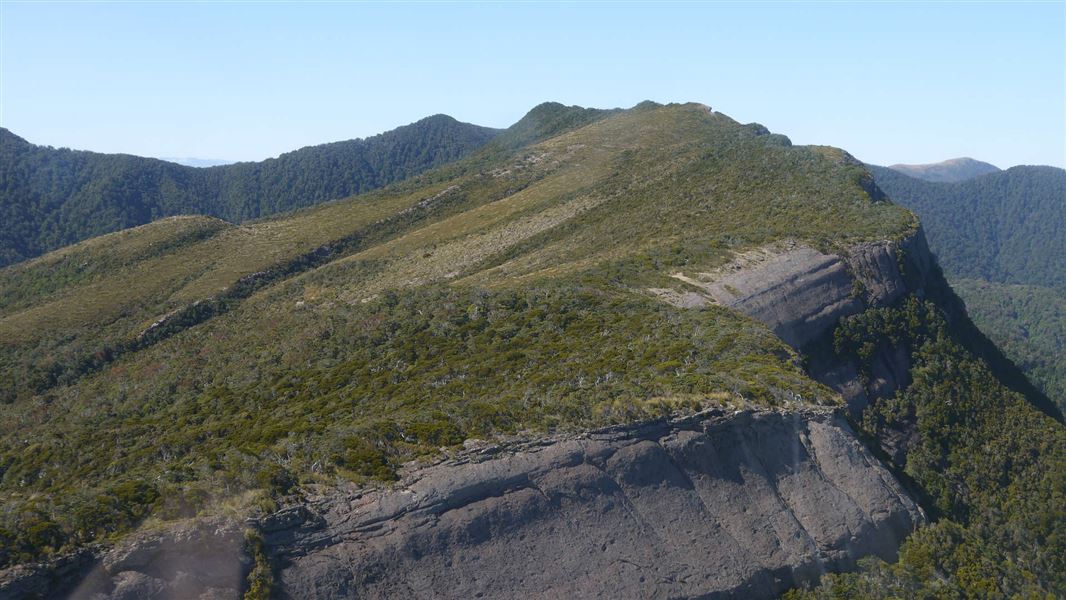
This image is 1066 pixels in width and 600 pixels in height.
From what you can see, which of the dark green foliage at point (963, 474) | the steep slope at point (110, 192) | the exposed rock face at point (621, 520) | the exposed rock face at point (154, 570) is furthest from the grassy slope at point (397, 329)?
the steep slope at point (110, 192)

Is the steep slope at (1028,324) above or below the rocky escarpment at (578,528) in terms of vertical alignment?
below

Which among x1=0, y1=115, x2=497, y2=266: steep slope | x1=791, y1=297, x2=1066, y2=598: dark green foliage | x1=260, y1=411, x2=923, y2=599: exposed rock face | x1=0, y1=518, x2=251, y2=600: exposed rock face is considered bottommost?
x1=791, y1=297, x2=1066, y2=598: dark green foliage

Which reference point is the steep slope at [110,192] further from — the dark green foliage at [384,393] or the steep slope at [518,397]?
the dark green foliage at [384,393]

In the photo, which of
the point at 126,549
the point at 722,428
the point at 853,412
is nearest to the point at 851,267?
the point at 853,412

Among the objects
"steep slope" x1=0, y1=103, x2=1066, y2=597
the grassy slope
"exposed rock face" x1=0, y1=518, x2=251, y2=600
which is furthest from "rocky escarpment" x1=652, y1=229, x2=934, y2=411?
"exposed rock face" x1=0, y1=518, x2=251, y2=600

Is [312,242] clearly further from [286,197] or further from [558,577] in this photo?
[286,197]

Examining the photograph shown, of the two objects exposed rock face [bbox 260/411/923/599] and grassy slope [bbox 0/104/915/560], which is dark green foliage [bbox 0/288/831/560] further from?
exposed rock face [bbox 260/411/923/599]
